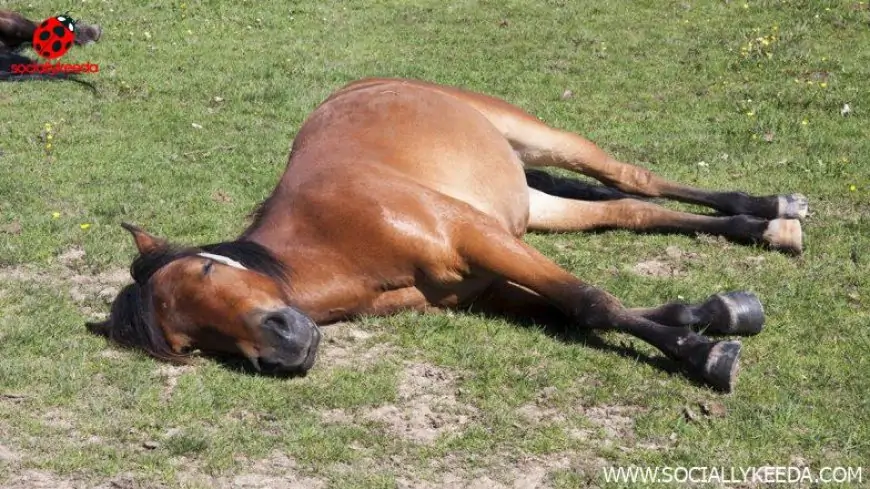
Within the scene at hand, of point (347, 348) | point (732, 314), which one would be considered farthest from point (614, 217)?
point (347, 348)

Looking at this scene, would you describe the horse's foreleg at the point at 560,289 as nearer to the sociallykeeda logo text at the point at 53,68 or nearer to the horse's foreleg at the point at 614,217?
the horse's foreleg at the point at 614,217

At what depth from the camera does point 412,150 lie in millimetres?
5965

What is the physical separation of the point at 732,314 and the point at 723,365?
0.58 metres

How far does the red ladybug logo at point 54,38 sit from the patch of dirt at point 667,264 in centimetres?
813

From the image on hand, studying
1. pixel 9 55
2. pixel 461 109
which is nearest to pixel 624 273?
pixel 461 109

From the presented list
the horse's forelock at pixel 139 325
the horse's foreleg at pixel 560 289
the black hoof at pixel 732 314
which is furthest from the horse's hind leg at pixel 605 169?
the horse's forelock at pixel 139 325

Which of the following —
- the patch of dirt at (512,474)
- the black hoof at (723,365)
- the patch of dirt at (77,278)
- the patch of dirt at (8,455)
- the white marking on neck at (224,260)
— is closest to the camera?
the patch of dirt at (512,474)

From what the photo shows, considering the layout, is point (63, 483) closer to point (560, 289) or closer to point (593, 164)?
point (560, 289)

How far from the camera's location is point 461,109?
664 cm

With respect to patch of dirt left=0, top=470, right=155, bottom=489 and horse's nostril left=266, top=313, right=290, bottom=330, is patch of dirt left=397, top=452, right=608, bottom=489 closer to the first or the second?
horse's nostril left=266, top=313, right=290, bottom=330

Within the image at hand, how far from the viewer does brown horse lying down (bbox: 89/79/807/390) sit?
15.2 ft

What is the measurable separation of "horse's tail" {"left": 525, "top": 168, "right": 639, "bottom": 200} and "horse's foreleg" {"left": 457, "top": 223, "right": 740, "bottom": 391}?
2.12m

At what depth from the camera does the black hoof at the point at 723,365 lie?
461cm

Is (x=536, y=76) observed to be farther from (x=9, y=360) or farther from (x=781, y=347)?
(x=9, y=360)
